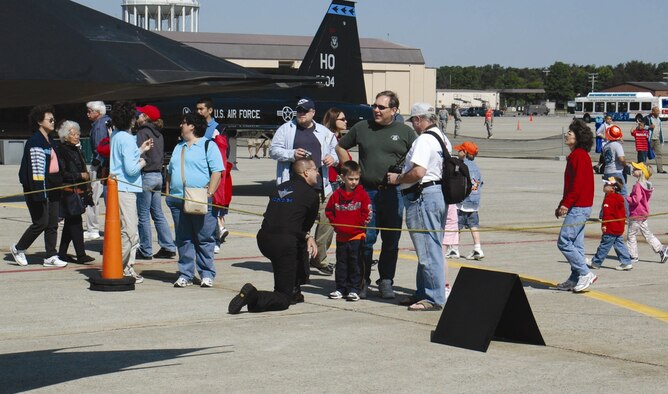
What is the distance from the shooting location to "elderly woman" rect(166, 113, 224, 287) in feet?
35.3

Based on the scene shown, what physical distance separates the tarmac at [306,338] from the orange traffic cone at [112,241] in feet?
0.96

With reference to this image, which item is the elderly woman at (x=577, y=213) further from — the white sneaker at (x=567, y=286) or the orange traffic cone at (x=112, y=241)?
the orange traffic cone at (x=112, y=241)

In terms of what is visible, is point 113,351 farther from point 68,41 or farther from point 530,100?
point 530,100

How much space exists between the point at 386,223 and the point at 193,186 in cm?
210

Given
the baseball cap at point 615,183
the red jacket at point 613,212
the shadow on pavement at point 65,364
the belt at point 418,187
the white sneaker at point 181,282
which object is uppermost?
the belt at point 418,187

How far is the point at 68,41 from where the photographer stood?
4.66 m

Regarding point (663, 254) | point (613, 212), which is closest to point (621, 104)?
point (663, 254)

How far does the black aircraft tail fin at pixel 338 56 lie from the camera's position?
24.9 meters

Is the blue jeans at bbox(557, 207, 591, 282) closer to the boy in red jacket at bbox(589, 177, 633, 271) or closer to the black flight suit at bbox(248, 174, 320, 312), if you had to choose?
the boy in red jacket at bbox(589, 177, 633, 271)

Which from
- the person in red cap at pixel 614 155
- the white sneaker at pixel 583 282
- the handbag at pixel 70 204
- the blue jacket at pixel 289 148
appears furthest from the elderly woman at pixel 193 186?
the person in red cap at pixel 614 155

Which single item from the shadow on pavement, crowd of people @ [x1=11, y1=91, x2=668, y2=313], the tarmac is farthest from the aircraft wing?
crowd of people @ [x1=11, y1=91, x2=668, y2=313]

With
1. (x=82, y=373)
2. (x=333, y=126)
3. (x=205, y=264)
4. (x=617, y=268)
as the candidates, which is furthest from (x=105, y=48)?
(x=617, y=268)

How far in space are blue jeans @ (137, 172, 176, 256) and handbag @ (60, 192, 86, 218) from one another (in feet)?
2.43

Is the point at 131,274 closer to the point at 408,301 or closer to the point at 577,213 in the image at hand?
the point at 408,301
